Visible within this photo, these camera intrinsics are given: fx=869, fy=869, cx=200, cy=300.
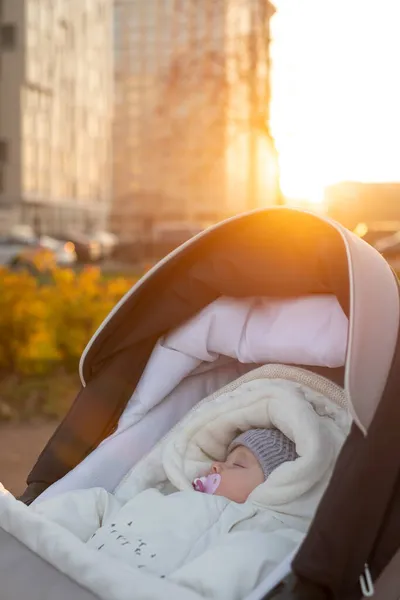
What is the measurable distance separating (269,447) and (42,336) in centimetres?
404

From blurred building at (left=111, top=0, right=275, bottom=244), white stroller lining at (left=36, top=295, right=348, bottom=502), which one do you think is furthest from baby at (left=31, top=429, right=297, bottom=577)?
blurred building at (left=111, top=0, right=275, bottom=244)

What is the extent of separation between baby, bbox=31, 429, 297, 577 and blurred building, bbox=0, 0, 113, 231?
36857 mm

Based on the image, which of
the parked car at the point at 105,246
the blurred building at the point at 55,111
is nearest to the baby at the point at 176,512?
the parked car at the point at 105,246

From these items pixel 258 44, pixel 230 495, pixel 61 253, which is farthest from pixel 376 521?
pixel 61 253

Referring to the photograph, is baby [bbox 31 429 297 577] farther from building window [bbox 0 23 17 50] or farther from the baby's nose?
building window [bbox 0 23 17 50]

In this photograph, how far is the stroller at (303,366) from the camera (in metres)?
2.16

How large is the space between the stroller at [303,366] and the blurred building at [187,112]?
9.25 metres

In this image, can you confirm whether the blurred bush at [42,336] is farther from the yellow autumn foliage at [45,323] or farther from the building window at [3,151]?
the building window at [3,151]

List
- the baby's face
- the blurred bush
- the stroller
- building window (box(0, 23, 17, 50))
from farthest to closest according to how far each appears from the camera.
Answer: building window (box(0, 23, 17, 50)), the blurred bush, the baby's face, the stroller

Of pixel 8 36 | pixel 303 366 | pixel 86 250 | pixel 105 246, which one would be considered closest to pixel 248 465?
pixel 303 366

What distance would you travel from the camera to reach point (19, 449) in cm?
555

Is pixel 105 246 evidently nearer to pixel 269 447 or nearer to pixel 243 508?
pixel 269 447

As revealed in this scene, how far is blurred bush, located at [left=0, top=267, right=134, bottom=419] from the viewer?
6566 mm

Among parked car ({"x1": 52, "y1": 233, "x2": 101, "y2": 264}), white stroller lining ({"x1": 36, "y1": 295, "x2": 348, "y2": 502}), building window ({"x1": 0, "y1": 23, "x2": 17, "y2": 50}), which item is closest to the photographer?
white stroller lining ({"x1": 36, "y1": 295, "x2": 348, "y2": 502})
